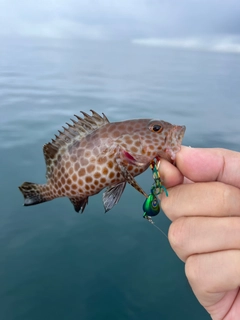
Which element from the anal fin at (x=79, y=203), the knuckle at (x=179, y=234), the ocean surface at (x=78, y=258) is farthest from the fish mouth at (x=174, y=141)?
the ocean surface at (x=78, y=258)

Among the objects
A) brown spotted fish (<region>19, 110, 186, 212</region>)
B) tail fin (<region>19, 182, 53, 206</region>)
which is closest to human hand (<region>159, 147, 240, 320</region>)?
brown spotted fish (<region>19, 110, 186, 212</region>)

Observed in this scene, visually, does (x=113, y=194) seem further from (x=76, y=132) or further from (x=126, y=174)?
(x=76, y=132)

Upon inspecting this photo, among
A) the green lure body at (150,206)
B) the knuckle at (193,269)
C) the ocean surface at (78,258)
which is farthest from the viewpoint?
the ocean surface at (78,258)

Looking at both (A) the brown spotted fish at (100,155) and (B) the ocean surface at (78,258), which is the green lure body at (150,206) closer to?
(A) the brown spotted fish at (100,155)

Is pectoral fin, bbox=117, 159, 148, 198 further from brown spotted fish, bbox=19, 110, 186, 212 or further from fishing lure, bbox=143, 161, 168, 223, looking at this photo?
fishing lure, bbox=143, 161, 168, 223

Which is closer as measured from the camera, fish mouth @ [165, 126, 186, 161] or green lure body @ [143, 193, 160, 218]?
green lure body @ [143, 193, 160, 218]

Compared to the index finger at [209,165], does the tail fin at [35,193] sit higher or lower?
lower
